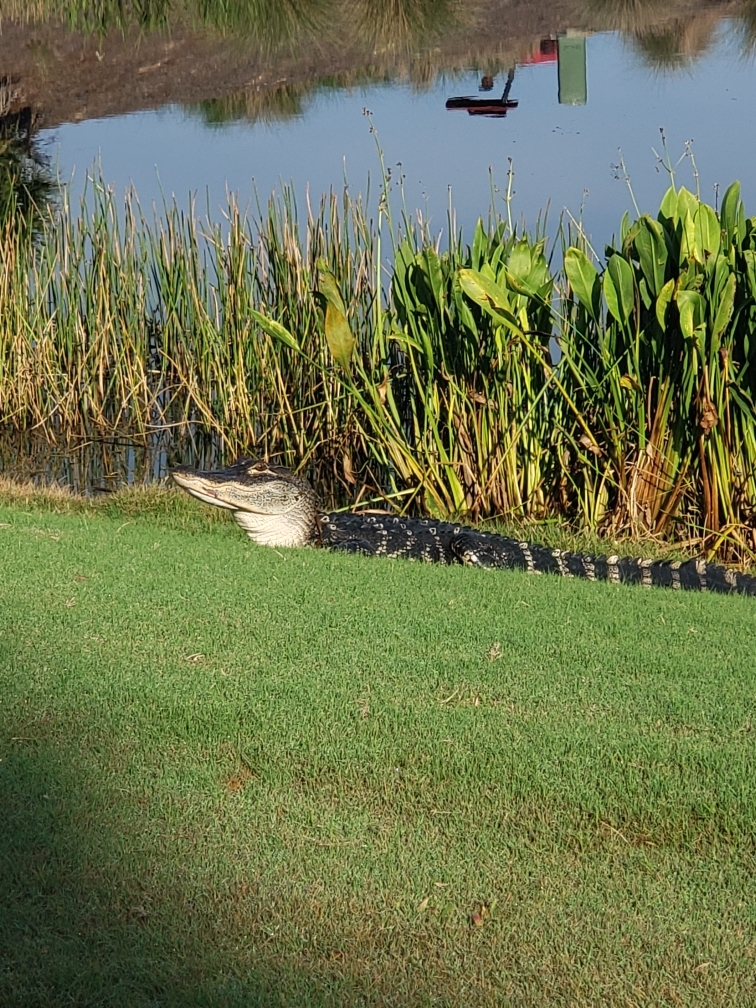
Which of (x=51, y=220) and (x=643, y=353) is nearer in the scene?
(x=643, y=353)

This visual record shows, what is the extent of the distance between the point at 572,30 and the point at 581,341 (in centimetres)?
1341

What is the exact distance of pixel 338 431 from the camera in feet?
18.9

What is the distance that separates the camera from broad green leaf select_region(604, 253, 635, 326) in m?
4.56

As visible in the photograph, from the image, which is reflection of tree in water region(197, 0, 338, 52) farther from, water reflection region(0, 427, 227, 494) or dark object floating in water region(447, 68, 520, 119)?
water reflection region(0, 427, 227, 494)

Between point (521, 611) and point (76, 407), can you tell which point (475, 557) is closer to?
point (521, 611)

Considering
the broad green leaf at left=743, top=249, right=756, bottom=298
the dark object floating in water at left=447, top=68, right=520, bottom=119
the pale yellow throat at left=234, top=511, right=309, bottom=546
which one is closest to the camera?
the broad green leaf at left=743, top=249, right=756, bottom=298

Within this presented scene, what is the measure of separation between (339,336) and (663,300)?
4.23ft

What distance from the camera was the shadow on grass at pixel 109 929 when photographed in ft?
5.94

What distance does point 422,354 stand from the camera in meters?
5.21

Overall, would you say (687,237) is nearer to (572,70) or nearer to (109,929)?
(109,929)

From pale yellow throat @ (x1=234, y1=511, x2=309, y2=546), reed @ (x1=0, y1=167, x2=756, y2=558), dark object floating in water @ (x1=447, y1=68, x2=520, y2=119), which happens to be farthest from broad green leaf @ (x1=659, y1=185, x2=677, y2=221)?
dark object floating in water @ (x1=447, y1=68, x2=520, y2=119)

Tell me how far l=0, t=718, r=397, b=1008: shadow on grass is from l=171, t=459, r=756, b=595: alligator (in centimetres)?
231

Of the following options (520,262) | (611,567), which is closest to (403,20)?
(520,262)

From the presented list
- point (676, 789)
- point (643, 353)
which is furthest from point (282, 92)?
point (676, 789)
